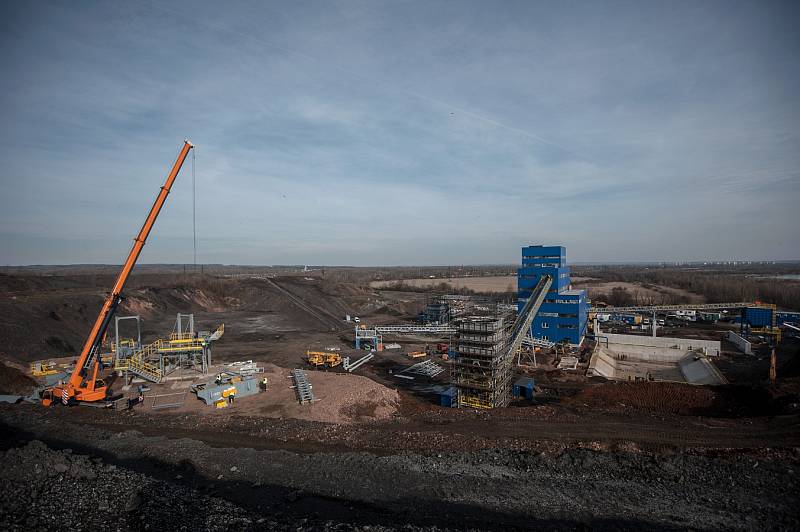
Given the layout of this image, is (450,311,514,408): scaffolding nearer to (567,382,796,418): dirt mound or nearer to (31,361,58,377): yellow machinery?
(567,382,796,418): dirt mound

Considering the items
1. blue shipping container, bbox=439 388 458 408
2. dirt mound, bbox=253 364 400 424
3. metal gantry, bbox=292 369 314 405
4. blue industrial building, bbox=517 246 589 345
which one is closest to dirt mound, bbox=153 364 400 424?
dirt mound, bbox=253 364 400 424

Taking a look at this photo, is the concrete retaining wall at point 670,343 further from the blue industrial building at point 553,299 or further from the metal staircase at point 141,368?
the metal staircase at point 141,368

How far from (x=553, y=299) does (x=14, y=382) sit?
42691mm

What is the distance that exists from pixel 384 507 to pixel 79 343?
40770 millimetres

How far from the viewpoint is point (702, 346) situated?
3938 centimetres

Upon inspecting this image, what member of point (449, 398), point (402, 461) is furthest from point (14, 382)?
point (449, 398)

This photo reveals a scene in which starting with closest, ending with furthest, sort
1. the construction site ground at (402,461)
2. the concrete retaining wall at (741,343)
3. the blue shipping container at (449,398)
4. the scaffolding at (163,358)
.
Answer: the construction site ground at (402,461), the blue shipping container at (449,398), the scaffolding at (163,358), the concrete retaining wall at (741,343)

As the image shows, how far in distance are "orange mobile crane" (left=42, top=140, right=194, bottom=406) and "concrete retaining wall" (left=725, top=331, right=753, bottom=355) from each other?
49.7 m

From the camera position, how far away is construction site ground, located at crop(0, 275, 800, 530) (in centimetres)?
919

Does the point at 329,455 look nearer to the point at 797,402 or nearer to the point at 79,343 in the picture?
the point at 797,402

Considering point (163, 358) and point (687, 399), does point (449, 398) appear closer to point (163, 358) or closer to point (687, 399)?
point (687, 399)

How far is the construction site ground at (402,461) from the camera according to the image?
30.1 feet

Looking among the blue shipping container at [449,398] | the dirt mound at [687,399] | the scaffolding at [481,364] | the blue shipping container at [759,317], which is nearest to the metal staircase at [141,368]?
the blue shipping container at [449,398]

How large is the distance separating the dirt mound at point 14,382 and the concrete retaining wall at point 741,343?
184ft
